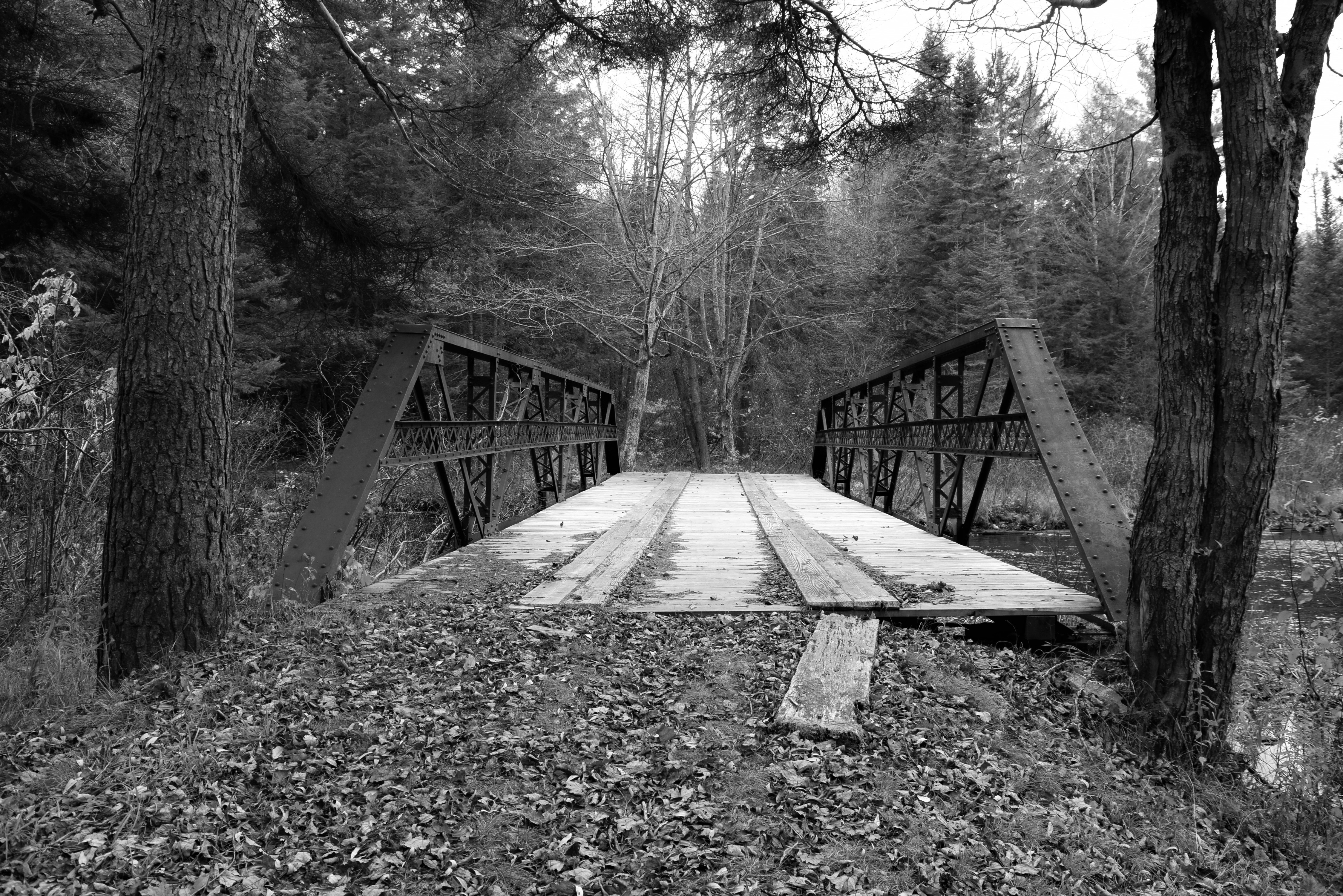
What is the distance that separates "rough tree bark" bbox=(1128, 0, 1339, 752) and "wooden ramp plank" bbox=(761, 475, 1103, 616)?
70cm

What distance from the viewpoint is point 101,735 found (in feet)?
8.74

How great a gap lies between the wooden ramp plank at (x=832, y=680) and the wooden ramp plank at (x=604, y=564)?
1.29 m

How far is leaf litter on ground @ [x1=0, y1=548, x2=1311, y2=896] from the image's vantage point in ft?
6.76

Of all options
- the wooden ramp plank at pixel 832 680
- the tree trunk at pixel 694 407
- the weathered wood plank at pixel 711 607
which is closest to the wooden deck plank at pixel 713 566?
the weathered wood plank at pixel 711 607

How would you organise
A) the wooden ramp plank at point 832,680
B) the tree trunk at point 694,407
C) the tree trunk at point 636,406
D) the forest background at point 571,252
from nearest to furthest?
1. the wooden ramp plank at point 832,680
2. the forest background at point 571,252
3. the tree trunk at point 636,406
4. the tree trunk at point 694,407

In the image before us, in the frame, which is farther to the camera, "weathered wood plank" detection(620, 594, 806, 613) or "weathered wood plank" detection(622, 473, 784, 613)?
"weathered wood plank" detection(622, 473, 784, 613)

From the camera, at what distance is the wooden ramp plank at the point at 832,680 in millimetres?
2779

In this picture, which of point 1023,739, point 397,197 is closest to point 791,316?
point 397,197

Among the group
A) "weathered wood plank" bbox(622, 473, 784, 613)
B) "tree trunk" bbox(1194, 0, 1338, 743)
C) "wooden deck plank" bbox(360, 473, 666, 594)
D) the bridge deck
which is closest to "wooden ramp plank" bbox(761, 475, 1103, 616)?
the bridge deck

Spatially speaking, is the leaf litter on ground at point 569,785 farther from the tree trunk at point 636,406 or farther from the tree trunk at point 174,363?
the tree trunk at point 636,406

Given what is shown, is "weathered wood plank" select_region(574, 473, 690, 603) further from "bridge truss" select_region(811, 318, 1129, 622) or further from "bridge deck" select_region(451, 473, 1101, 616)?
"bridge truss" select_region(811, 318, 1129, 622)

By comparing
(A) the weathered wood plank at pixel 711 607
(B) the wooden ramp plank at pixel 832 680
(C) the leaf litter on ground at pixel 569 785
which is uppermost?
(A) the weathered wood plank at pixel 711 607

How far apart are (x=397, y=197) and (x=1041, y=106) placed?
33.3ft

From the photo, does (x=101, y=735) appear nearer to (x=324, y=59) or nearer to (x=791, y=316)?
(x=324, y=59)
